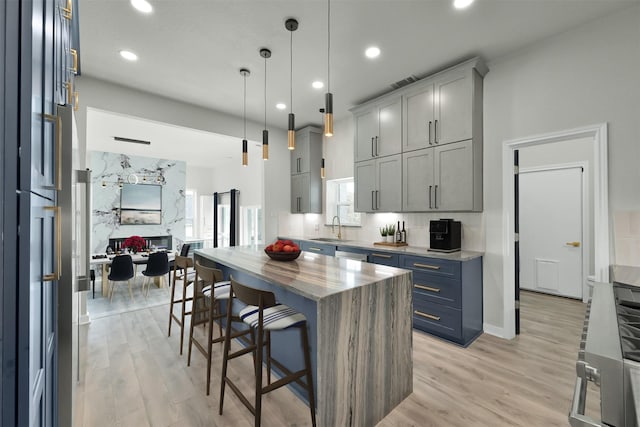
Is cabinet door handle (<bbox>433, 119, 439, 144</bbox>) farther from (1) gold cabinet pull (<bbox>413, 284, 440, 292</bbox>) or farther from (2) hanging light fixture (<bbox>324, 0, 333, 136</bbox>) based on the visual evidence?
(1) gold cabinet pull (<bbox>413, 284, 440, 292</bbox>)

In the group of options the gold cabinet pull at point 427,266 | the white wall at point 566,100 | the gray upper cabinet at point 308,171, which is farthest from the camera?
the gray upper cabinet at point 308,171

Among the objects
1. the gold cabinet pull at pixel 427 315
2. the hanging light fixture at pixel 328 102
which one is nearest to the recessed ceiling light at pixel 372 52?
the hanging light fixture at pixel 328 102

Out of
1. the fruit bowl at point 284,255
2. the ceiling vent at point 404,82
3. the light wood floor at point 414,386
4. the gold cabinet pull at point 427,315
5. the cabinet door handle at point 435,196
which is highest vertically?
the ceiling vent at point 404,82

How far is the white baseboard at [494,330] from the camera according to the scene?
3135 millimetres

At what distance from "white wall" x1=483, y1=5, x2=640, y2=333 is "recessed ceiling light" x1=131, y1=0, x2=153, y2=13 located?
3457 mm

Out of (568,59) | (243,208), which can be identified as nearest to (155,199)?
(243,208)

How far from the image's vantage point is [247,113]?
15.6ft

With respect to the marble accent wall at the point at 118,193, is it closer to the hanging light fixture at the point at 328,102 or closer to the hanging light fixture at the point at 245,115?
the hanging light fixture at the point at 245,115

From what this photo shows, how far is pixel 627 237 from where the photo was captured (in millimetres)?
2352

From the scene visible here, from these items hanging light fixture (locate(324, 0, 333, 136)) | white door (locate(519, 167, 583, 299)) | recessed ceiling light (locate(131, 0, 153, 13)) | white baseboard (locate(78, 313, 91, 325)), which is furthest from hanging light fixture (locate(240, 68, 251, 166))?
white door (locate(519, 167, 583, 299))

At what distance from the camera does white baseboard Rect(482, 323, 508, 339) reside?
3135 millimetres

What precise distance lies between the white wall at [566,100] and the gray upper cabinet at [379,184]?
106 cm

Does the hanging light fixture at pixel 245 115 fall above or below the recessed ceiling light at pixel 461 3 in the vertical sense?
below

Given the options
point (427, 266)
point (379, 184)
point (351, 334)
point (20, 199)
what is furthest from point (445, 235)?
point (20, 199)
